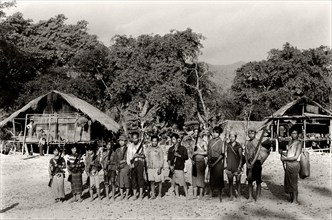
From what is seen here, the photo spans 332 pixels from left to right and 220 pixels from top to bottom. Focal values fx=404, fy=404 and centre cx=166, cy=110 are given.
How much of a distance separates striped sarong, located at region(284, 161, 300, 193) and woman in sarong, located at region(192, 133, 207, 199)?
6.22ft

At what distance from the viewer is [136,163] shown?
31.8 feet

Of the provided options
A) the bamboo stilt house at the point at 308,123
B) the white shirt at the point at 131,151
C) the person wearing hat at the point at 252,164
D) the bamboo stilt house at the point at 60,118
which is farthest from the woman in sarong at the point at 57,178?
the bamboo stilt house at the point at 308,123

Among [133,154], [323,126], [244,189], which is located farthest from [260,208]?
[323,126]

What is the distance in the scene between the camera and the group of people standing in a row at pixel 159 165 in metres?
9.25

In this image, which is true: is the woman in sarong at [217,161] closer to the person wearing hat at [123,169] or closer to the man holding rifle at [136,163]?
the man holding rifle at [136,163]

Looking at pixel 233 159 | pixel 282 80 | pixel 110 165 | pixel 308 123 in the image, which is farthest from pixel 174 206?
pixel 282 80

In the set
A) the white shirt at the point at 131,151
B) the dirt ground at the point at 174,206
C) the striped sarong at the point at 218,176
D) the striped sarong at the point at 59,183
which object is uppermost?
the white shirt at the point at 131,151

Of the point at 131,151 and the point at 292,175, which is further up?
the point at 131,151

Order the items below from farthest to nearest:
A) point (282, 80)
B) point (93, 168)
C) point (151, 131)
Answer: point (282, 80)
point (151, 131)
point (93, 168)

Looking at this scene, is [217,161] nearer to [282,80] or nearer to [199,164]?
[199,164]

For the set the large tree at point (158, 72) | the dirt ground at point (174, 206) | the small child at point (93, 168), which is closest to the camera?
the dirt ground at point (174, 206)

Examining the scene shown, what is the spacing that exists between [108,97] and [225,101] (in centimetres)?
1195

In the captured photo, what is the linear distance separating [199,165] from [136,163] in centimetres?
151

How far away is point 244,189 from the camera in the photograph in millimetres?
10789
